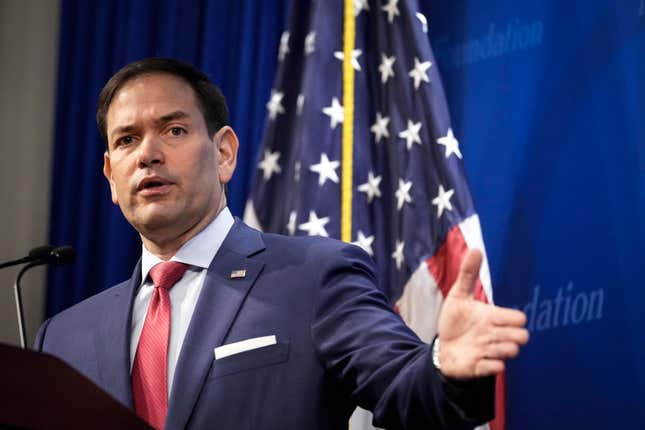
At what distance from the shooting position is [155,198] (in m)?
1.78

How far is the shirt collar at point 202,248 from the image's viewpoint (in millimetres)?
1777

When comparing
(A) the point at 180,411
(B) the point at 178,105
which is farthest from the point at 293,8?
(A) the point at 180,411

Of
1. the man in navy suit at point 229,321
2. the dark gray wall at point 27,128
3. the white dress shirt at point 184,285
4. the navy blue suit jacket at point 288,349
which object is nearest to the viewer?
the man in navy suit at point 229,321

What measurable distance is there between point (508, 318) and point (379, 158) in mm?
2084

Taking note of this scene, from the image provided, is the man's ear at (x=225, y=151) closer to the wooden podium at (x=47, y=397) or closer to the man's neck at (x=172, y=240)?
the man's neck at (x=172, y=240)

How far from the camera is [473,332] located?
111 centimetres

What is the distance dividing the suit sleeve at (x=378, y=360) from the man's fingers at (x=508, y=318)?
4.4 inches

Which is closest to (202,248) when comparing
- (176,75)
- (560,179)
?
(176,75)

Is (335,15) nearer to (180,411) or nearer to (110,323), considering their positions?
(110,323)

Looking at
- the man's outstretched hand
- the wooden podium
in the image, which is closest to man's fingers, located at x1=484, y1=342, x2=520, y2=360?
the man's outstretched hand

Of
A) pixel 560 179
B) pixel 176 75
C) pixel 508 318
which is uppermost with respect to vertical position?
pixel 176 75

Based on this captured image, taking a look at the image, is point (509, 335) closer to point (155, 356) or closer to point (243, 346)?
point (243, 346)

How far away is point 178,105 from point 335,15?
1.42 meters

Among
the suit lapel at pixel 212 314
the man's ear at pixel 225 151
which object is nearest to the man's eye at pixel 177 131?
the man's ear at pixel 225 151
